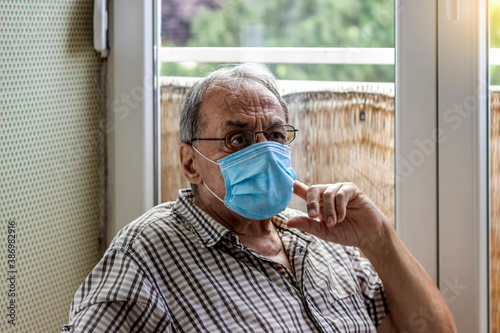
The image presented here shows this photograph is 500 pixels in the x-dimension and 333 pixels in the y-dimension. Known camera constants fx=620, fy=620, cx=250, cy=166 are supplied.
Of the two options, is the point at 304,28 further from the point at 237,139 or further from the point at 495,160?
the point at 495,160

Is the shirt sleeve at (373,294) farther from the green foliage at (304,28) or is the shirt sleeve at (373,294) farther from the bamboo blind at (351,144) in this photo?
the green foliage at (304,28)

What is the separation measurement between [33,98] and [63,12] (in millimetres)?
300

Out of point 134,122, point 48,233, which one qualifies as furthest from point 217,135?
point 48,233

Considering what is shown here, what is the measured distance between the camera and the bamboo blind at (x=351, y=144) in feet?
6.14

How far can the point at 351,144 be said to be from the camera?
1904 mm

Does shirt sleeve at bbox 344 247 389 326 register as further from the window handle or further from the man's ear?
the window handle

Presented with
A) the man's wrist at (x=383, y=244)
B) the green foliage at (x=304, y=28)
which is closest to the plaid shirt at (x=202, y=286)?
the man's wrist at (x=383, y=244)

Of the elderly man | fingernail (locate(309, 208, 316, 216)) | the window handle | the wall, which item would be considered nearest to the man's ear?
the elderly man

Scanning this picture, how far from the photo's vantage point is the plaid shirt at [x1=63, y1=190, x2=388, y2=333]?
1.43 metres

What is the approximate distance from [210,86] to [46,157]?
566mm

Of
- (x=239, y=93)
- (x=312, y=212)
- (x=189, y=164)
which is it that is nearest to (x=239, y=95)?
(x=239, y=93)

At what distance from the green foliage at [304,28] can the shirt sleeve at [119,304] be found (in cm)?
79

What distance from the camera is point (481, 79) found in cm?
174

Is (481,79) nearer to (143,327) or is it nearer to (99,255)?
(143,327)
